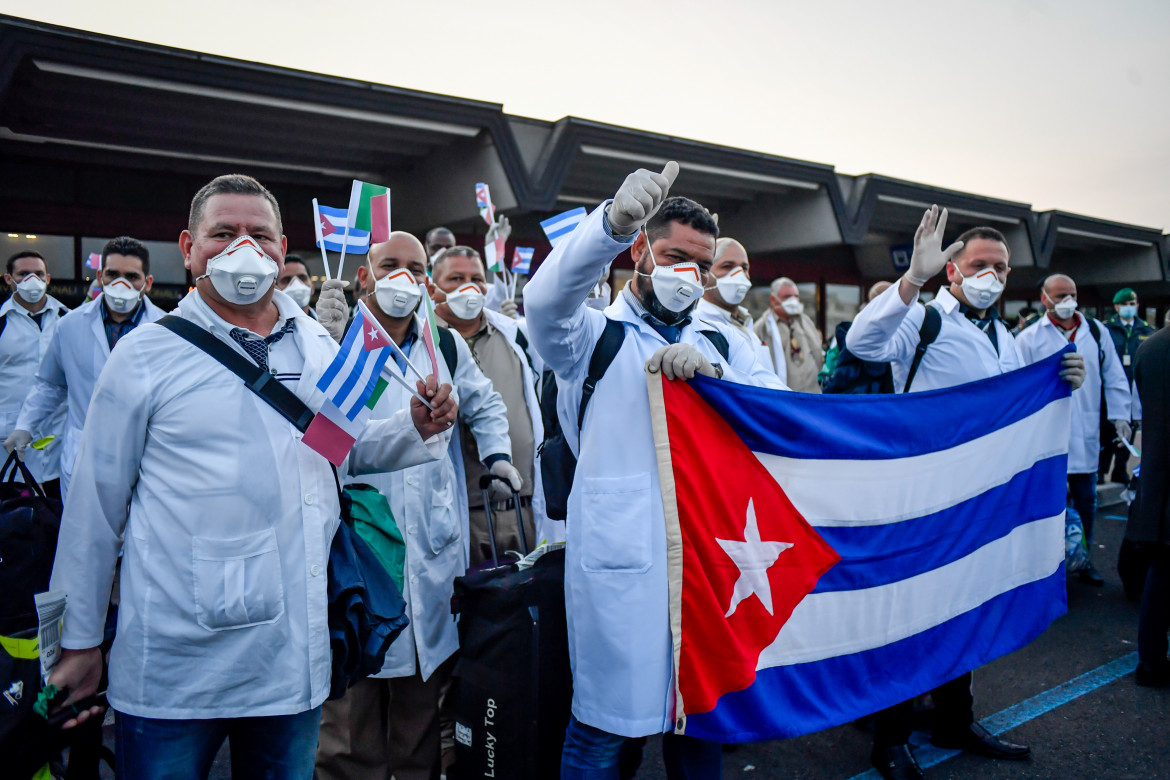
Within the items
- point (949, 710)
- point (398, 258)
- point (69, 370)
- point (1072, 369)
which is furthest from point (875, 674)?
point (69, 370)

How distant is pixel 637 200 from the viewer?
1.91 m

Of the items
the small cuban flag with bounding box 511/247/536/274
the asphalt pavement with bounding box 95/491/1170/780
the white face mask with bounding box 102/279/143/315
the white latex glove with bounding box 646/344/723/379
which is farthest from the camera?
the small cuban flag with bounding box 511/247/536/274

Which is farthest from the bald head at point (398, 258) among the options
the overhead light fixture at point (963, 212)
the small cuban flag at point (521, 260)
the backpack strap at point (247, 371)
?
the overhead light fixture at point (963, 212)

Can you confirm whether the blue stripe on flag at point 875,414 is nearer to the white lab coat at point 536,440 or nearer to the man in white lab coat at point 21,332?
the white lab coat at point 536,440

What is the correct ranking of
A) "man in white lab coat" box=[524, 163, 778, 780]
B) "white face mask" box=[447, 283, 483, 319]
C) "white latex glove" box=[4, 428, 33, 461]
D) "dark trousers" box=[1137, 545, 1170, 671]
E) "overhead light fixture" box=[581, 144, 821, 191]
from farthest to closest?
"overhead light fixture" box=[581, 144, 821, 191] < "white face mask" box=[447, 283, 483, 319] < "dark trousers" box=[1137, 545, 1170, 671] < "white latex glove" box=[4, 428, 33, 461] < "man in white lab coat" box=[524, 163, 778, 780]

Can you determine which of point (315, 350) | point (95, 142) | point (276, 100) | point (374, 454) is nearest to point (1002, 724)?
point (374, 454)

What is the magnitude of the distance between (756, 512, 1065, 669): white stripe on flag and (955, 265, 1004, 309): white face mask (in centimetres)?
110

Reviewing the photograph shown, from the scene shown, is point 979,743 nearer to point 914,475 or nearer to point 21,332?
point 914,475

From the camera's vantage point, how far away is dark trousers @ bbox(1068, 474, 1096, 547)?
241 inches

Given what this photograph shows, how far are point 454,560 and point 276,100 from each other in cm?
762

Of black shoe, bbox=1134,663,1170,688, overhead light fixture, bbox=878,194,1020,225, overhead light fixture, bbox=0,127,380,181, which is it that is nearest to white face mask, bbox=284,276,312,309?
black shoe, bbox=1134,663,1170,688

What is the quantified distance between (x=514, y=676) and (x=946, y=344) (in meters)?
2.63

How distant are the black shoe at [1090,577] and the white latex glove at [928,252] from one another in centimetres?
425

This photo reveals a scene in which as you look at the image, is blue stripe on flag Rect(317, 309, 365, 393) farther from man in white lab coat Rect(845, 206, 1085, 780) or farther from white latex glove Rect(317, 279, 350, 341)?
man in white lab coat Rect(845, 206, 1085, 780)
